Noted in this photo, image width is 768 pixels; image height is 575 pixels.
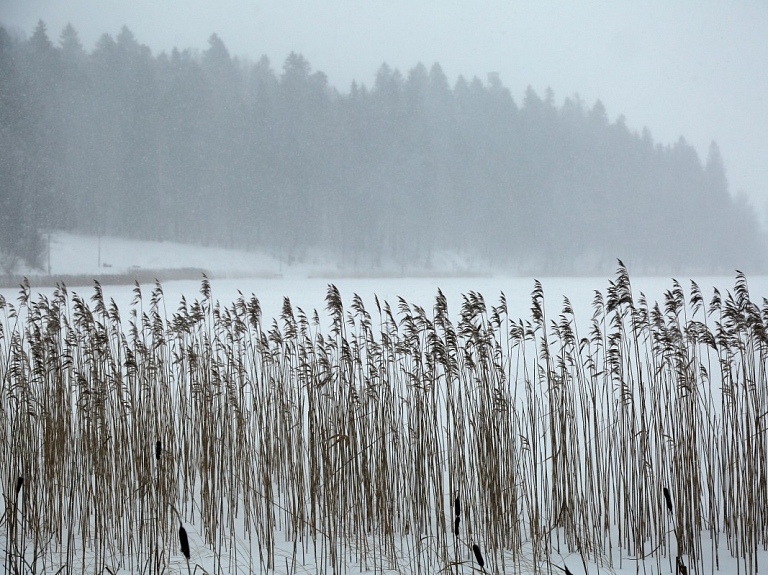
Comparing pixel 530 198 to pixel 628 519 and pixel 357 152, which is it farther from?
pixel 628 519

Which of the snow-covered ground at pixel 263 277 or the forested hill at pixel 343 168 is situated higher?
the forested hill at pixel 343 168

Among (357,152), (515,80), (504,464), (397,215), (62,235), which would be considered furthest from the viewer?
(515,80)

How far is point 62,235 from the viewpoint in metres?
17.8

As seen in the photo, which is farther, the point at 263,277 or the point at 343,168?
the point at 343,168

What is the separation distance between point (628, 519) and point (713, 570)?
0.37 m

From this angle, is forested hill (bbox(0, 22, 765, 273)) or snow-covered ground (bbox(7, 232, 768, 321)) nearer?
snow-covered ground (bbox(7, 232, 768, 321))

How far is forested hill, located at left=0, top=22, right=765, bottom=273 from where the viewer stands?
20297mm

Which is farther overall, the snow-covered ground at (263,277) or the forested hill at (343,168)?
the forested hill at (343,168)

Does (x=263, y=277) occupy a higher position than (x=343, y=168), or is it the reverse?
(x=343, y=168)

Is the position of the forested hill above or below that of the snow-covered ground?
above

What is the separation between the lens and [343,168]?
21.8m

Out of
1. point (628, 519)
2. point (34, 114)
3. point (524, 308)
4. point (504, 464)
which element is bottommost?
point (628, 519)

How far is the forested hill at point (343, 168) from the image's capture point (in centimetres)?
2030

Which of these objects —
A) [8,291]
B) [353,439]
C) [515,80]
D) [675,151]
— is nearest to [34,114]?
[8,291]
